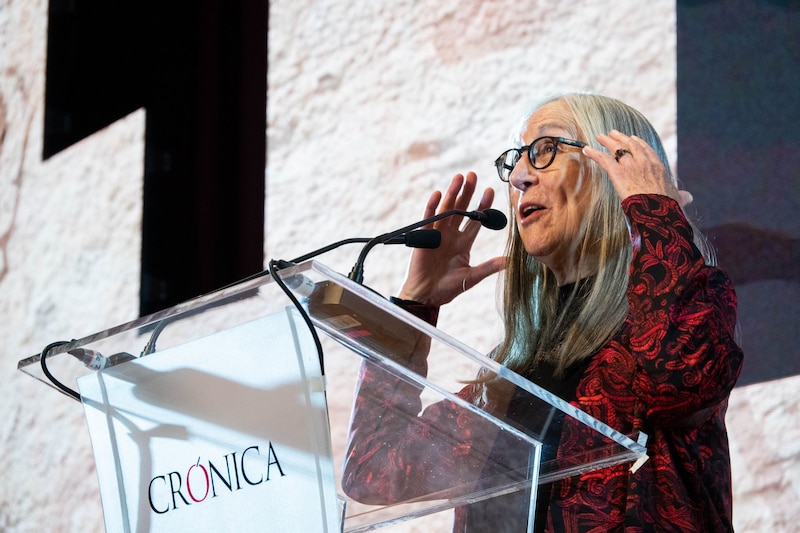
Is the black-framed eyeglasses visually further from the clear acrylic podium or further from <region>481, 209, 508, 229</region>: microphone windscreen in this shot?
the clear acrylic podium

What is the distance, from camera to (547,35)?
1.90m

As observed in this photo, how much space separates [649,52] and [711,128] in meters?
0.20

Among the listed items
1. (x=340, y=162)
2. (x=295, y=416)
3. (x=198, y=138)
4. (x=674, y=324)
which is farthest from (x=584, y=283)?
(x=198, y=138)

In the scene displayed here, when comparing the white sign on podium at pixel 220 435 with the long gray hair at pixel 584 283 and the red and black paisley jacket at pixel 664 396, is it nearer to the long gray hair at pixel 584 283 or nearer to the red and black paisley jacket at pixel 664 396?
the red and black paisley jacket at pixel 664 396

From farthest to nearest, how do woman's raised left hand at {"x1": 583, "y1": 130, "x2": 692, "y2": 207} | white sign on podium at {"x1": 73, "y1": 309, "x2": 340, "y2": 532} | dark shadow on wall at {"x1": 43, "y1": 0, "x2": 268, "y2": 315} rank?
dark shadow on wall at {"x1": 43, "y1": 0, "x2": 268, "y2": 315}
woman's raised left hand at {"x1": 583, "y1": 130, "x2": 692, "y2": 207}
white sign on podium at {"x1": 73, "y1": 309, "x2": 340, "y2": 532}

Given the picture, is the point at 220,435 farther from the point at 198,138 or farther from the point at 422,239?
the point at 198,138

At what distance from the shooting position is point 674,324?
3.57ft

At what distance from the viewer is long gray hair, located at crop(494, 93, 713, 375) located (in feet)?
4.30

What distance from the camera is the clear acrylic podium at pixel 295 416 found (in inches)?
33.3

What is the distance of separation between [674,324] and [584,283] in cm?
33

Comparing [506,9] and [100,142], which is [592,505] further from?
[100,142]

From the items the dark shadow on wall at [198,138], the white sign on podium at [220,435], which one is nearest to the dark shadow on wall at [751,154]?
the white sign on podium at [220,435]

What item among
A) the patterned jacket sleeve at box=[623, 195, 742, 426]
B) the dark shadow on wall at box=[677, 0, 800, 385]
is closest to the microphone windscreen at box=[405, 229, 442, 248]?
the patterned jacket sleeve at box=[623, 195, 742, 426]

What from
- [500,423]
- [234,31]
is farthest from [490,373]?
[234,31]
